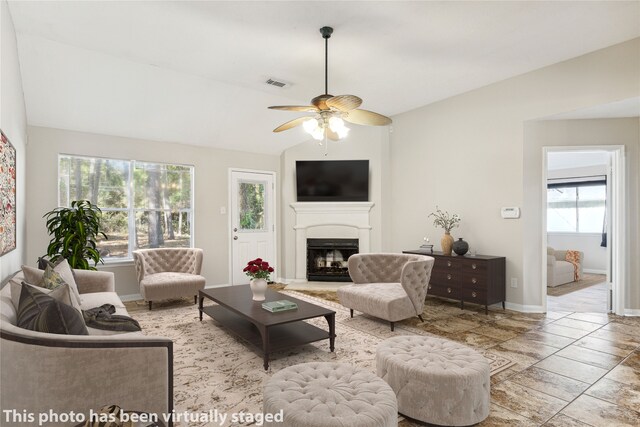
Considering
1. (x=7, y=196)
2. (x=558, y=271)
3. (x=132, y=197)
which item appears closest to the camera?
(x=7, y=196)

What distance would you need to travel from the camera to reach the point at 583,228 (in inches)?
312

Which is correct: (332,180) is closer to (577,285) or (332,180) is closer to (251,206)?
(251,206)

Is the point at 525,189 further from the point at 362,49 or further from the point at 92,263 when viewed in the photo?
the point at 92,263

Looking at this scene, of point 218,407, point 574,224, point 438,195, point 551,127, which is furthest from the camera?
point 574,224

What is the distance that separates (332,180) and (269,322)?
388 centimetres

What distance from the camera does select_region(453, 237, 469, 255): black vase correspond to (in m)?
4.79

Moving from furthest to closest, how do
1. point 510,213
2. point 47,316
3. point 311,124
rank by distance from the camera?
point 510,213 < point 311,124 < point 47,316

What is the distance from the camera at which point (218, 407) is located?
7.51 ft

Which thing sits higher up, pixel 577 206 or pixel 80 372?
pixel 577 206

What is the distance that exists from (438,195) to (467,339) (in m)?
2.51

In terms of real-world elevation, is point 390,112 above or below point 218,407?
above

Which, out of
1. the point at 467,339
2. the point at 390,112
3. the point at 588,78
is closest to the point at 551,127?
the point at 588,78

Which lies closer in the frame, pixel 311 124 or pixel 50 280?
pixel 50 280

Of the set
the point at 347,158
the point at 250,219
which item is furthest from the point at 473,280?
the point at 250,219
